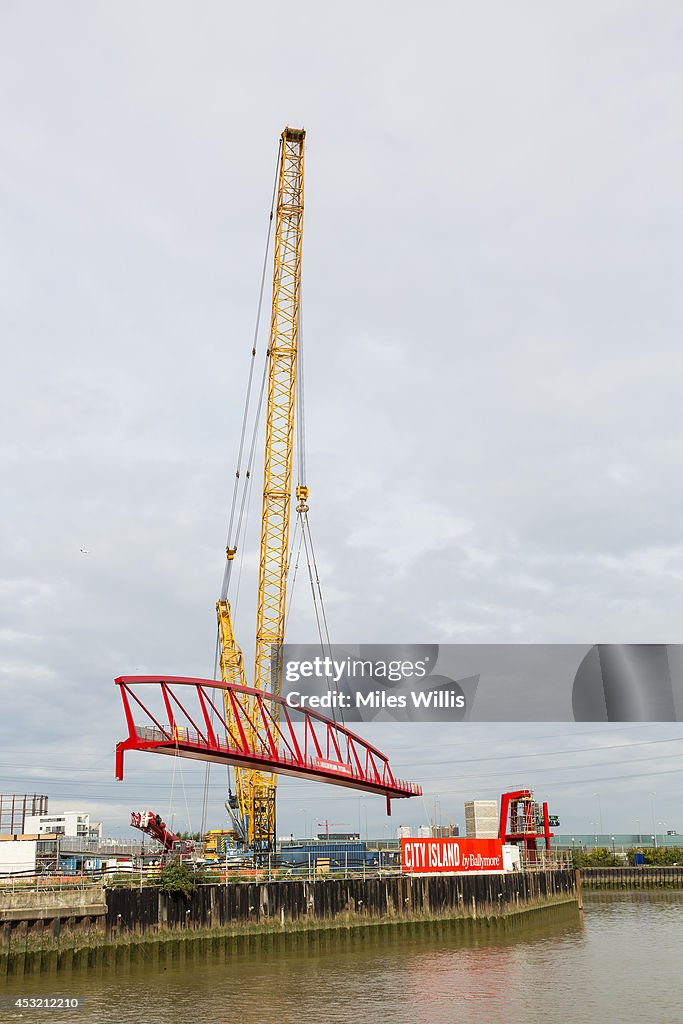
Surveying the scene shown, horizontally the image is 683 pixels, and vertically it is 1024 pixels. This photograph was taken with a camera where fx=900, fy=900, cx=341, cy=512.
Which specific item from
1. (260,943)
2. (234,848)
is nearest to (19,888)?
(260,943)

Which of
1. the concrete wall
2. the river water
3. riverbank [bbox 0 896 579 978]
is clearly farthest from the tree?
the river water

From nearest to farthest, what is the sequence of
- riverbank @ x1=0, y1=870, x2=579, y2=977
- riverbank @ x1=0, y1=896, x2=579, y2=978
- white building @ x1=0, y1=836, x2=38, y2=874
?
riverbank @ x1=0, y1=896, x2=579, y2=978
riverbank @ x1=0, y1=870, x2=579, y2=977
white building @ x1=0, y1=836, x2=38, y2=874

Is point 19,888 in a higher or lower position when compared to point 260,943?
higher

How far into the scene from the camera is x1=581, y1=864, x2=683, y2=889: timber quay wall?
148 meters

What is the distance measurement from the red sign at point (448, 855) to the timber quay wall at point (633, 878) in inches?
3359

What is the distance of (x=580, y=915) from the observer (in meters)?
86.3

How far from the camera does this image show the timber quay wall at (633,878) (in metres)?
148

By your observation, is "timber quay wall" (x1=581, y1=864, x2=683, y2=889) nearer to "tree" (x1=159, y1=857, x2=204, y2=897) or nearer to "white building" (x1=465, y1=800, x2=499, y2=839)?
"white building" (x1=465, y1=800, x2=499, y2=839)

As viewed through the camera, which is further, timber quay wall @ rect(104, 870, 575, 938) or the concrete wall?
timber quay wall @ rect(104, 870, 575, 938)

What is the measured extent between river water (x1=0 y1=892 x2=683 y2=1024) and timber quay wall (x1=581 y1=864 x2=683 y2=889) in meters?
91.4

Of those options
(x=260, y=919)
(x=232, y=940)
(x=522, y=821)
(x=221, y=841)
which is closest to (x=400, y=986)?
(x=232, y=940)

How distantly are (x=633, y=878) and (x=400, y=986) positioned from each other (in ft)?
392

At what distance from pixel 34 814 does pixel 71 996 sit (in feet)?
250

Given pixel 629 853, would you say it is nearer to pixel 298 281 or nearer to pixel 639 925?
pixel 639 925
